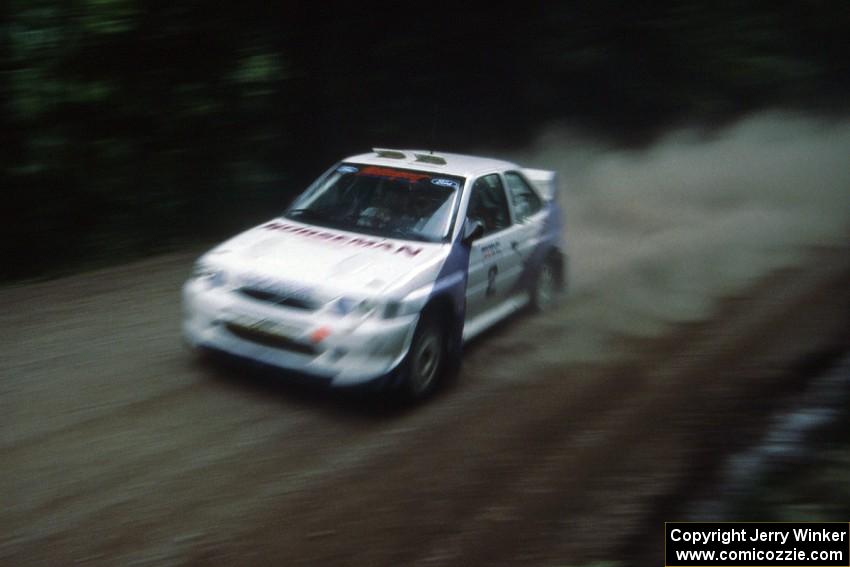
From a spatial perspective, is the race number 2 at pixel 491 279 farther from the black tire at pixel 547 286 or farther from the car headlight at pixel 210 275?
the car headlight at pixel 210 275

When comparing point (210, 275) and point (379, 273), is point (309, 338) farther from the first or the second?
point (210, 275)

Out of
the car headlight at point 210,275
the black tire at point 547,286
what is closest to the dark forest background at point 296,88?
the car headlight at point 210,275

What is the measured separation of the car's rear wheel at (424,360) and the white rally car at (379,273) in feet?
0.05

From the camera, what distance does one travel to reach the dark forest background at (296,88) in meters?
9.70

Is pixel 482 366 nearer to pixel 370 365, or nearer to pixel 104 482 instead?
pixel 370 365

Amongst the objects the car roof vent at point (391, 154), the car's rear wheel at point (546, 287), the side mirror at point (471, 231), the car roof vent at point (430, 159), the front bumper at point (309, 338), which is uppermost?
the car roof vent at point (391, 154)

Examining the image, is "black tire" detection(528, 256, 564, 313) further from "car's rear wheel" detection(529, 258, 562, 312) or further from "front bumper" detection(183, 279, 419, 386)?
"front bumper" detection(183, 279, 419, 386)

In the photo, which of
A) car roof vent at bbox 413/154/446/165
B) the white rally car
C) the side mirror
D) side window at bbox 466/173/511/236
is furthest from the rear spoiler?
the side mirror

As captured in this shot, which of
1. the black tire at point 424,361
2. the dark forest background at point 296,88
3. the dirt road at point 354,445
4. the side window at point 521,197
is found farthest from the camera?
the dark forest background at point 296,88

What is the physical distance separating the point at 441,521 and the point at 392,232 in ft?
9.21

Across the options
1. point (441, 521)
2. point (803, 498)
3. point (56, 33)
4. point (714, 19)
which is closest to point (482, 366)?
point (441, 521)

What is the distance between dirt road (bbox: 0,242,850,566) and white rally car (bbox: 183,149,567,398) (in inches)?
15.9

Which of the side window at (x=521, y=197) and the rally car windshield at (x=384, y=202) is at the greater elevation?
the rally car windshield at (x=384, y=202)

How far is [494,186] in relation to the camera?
7.93 meters
